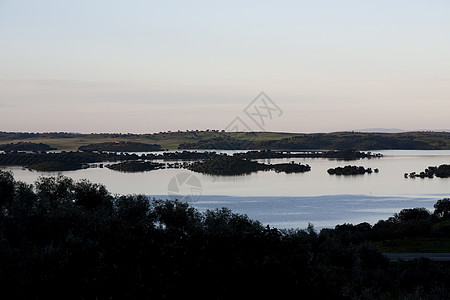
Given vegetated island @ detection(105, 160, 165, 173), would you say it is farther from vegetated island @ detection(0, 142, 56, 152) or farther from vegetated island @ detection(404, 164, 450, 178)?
vegetated island @ detection(0, 142, 56, 152)

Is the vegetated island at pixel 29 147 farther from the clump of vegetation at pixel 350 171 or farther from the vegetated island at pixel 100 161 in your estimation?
the clump of vegetation at pixel 350 171

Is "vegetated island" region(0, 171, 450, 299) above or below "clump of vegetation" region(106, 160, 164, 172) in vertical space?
above

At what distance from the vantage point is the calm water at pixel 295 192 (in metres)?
63.1

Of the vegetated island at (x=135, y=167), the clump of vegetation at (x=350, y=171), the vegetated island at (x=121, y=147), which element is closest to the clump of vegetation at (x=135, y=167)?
the vegetated island at (x=135, y=167)

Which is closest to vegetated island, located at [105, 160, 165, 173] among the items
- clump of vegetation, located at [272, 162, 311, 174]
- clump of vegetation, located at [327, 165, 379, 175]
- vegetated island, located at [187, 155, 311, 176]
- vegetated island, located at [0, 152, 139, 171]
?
vegetated island, located at [0, 152, 139, 171]

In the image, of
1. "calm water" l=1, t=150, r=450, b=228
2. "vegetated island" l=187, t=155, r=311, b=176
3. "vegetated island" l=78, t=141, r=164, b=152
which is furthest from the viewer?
"vegetated island" l=78, t=141, r=164, b=152

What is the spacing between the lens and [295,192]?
270 ft

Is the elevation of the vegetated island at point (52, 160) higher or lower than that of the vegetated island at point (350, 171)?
higher

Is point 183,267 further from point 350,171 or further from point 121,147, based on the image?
point 121,147

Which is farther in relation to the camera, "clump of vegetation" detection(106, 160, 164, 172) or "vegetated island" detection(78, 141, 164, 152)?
"vegetated island" detection(78, 141, 164, 152)

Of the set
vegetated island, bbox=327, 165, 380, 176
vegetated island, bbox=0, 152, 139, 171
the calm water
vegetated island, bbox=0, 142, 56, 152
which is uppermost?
vegetated island, bbox=0, 142, 56, 152

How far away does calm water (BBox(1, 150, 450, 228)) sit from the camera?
207ft

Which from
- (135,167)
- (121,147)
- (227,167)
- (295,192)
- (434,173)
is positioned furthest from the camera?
(121,147)

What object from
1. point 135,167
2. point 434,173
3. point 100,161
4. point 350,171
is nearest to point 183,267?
point 350,171
